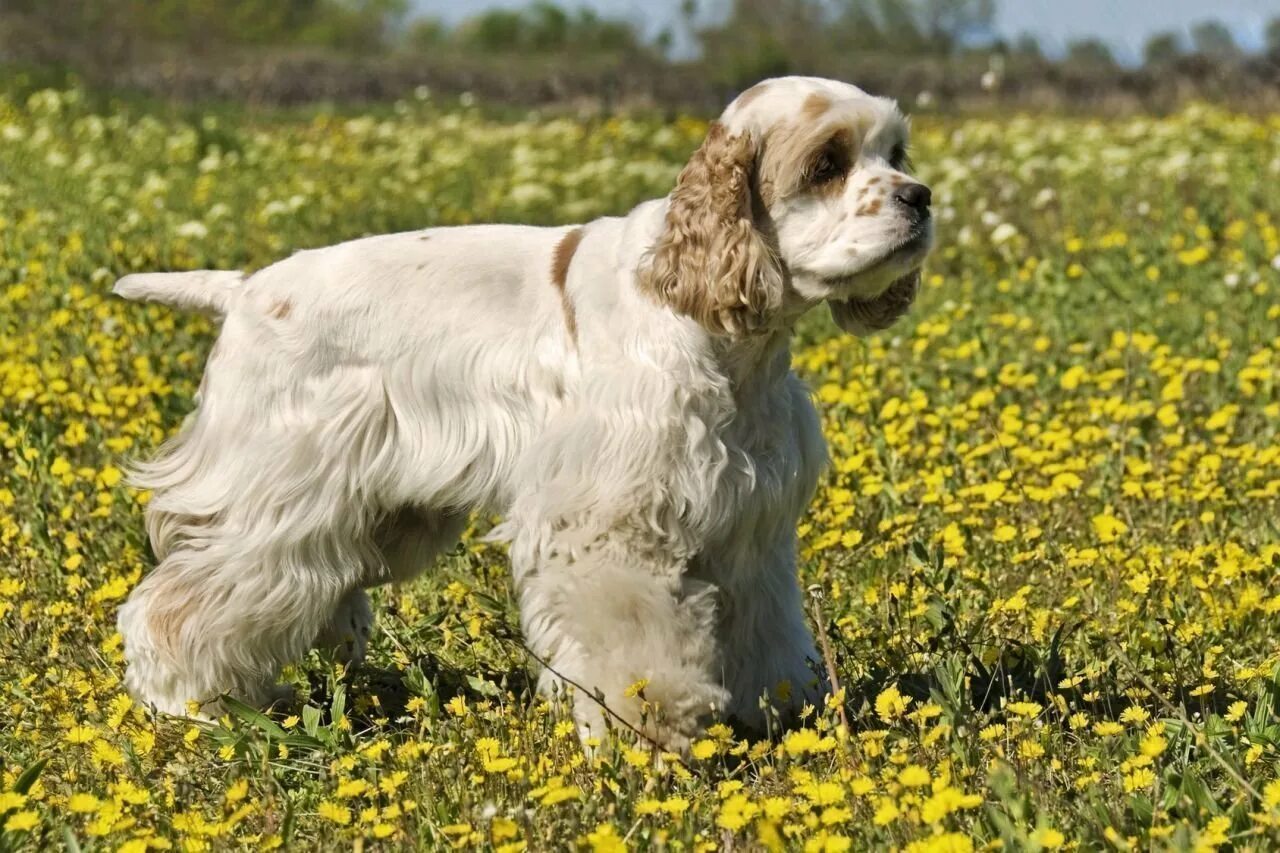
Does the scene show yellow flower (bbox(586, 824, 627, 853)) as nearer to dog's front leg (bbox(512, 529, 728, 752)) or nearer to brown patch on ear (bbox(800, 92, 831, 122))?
dog's front leg (bbox(512, 529, 728, 752))

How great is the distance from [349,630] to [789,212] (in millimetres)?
1732

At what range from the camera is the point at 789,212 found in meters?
3.95

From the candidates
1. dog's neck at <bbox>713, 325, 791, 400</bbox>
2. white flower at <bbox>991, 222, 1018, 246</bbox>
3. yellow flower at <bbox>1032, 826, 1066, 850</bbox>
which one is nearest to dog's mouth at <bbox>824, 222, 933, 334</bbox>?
dog's neck at <bbox>713, 325, 791, 400</bbox>

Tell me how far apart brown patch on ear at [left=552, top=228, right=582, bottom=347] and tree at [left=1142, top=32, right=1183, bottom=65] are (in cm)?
1634

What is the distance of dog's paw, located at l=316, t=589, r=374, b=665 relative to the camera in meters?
4.67

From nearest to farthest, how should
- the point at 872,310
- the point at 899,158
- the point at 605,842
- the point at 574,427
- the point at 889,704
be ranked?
the point at 605,842, the point at 889,704, the point at 574,427, the point at 899,158, the point at 872,310

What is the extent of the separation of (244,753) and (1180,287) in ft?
19.2

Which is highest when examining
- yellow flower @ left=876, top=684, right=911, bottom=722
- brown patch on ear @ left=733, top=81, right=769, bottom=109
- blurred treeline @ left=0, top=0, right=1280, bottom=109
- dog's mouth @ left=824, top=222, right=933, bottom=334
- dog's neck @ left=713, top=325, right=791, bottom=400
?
brown patch on ear @ left=733, top=81, right=769, bottom=109

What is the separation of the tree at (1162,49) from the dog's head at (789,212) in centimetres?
1635

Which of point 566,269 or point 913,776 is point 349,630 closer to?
point 566,269

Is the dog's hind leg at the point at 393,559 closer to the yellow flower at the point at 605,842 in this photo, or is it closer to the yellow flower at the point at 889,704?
the yellow flower at the point at 889,704

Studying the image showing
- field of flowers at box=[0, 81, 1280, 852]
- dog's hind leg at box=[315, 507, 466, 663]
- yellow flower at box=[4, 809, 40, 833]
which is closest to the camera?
yellow flower at box=[4, 809, 40, 833]

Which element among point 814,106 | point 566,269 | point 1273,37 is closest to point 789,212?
point 814,106

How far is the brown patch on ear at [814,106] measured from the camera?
12.7 ft
